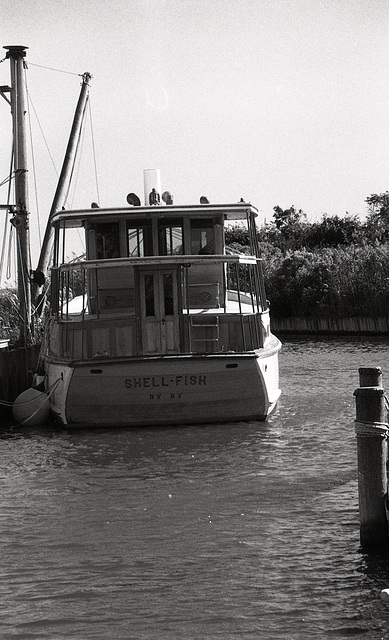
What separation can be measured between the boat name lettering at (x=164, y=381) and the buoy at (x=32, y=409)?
10.4 ft

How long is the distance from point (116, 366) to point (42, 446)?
2.03m

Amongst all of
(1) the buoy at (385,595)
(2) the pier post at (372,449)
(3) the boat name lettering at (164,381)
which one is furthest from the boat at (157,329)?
(1) the buoy at (385,595)

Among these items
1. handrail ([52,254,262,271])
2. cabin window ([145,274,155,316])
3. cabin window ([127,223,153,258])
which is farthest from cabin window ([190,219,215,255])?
handrail ([52,254,262,271])

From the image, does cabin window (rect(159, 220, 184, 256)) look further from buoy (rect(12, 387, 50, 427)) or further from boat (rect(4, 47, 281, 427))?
buoy (rect(12, 387, 50, 427))

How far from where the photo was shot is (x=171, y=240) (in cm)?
2242

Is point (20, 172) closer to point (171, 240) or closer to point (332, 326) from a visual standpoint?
point (171, 240)

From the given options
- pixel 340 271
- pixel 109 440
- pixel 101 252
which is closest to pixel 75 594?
pixel 109 440

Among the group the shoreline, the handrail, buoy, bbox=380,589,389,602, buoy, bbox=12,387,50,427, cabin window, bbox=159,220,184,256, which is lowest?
buoy, bbox=380,589,389,602

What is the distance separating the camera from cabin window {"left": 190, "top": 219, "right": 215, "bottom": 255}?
22.6 meters

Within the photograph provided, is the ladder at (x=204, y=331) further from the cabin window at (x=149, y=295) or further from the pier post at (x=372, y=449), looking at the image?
the pier post at (x=372, y=449)

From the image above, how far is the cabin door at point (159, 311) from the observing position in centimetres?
2112

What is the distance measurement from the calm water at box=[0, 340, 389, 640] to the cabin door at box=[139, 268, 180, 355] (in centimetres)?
176

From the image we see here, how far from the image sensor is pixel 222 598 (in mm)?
10023

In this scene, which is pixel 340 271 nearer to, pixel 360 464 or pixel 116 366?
pixel 116 366
